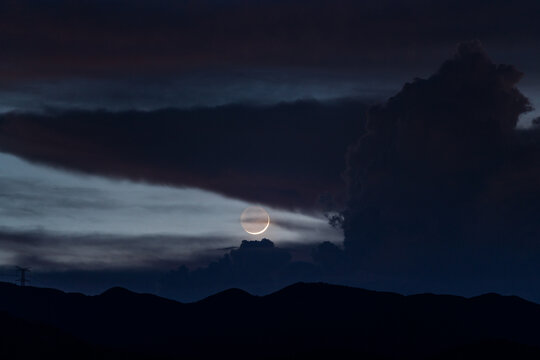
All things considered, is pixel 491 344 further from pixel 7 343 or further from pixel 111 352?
pixel 7 343

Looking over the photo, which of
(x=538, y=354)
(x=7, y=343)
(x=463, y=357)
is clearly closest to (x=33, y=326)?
(x=7, y=343)

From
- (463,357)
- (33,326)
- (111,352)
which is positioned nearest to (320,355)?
(463,357)

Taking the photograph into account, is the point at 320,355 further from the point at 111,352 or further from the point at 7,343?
the point at 7,343

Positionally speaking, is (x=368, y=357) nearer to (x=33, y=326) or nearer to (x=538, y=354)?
(x=538, y=354)

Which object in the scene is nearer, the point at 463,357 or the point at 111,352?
the point at 463,357

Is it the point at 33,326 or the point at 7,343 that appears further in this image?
the point at 33,326

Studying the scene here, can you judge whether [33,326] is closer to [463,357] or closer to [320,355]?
[320,355]

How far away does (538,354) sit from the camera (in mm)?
183625

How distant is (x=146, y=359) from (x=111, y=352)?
8.17 meters

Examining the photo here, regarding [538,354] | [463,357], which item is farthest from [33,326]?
[538,354]

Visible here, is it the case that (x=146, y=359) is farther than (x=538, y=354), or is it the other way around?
(x=146, y=359)

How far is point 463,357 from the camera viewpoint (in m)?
182

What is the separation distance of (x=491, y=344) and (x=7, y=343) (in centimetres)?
10565

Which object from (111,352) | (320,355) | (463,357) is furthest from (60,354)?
(463,357)
